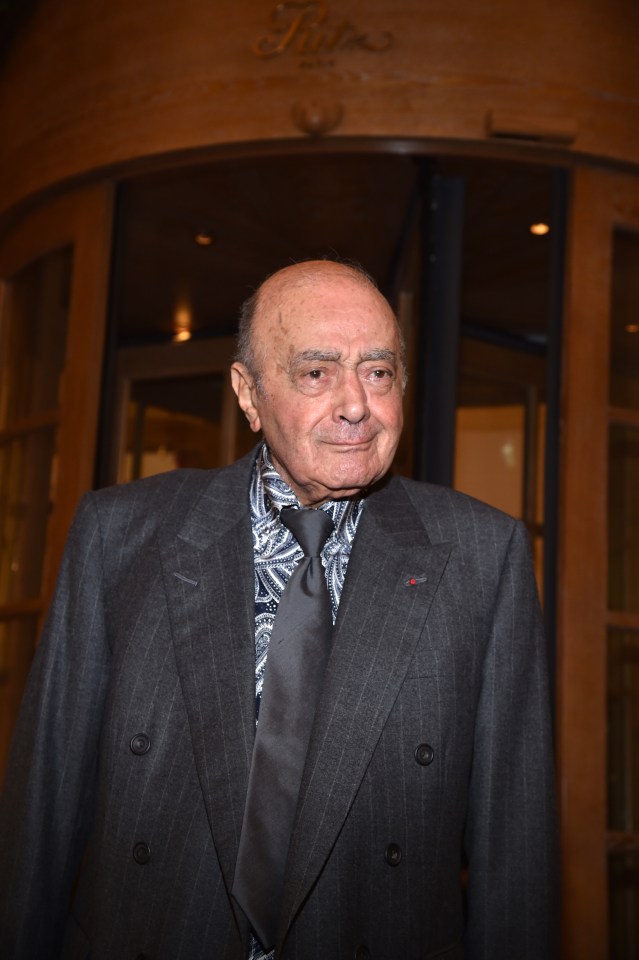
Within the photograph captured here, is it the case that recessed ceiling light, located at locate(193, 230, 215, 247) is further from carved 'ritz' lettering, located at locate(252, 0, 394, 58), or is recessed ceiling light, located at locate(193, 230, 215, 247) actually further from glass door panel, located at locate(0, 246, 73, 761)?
carved 'ritz' lettering, located at locate(252, 0, 394, 58)

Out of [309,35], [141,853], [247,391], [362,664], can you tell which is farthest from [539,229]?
[141,853]

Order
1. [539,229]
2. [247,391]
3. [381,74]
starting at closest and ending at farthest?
[247,391]
[381,74]
[539,229]

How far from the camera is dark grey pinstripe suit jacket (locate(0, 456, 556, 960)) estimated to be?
4.17 feet

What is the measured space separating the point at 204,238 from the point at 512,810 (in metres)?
3.11

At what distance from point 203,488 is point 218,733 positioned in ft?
1.36

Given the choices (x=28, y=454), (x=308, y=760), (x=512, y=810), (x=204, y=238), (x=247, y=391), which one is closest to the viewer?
(x=308, y=760)

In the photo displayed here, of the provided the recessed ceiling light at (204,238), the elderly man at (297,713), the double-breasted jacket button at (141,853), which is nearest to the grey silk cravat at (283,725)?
the elderly man at (297,713)

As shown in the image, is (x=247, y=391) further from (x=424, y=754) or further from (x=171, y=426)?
(x=171, y=426)

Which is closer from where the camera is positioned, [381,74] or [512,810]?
[512,810]

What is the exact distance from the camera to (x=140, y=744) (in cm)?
131

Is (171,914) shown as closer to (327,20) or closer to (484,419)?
(327,20)

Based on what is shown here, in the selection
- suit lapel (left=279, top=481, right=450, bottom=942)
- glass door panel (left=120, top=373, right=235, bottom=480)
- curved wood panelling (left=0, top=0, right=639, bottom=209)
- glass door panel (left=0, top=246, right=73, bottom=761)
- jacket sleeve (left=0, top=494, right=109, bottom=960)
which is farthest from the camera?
glass door panel (left=120, top=373, right=235, bottom=480)

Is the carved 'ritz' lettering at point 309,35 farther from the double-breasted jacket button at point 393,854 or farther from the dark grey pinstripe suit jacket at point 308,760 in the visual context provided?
the double-breasted jacket button at point 393,854

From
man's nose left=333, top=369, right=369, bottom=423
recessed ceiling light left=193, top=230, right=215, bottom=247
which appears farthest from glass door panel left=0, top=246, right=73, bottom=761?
man's nose left=333, top=369, right=369, bottom=423
